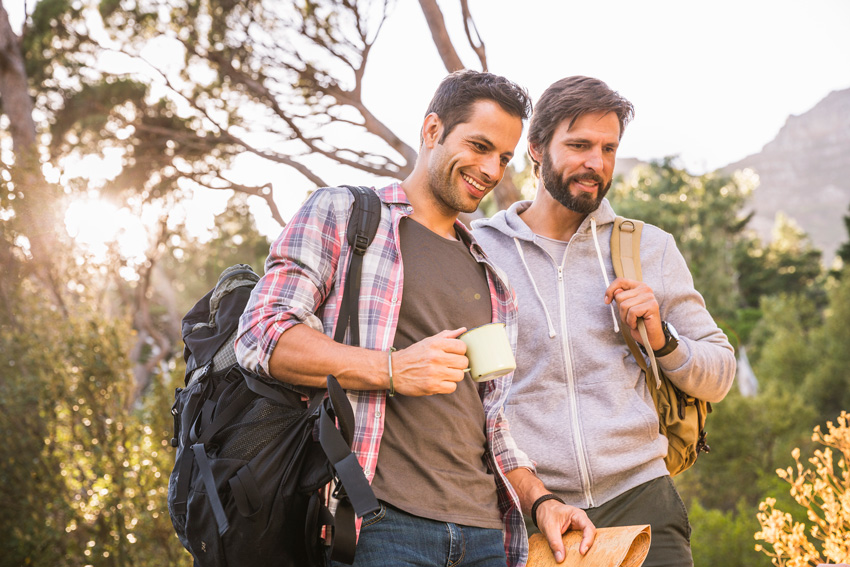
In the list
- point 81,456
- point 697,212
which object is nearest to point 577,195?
point 81,456

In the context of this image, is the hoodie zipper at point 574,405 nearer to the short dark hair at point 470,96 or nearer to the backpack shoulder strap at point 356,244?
the short dark hair at point 470,96

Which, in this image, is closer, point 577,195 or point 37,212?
point 577,195

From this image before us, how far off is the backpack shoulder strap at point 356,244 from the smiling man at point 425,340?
2 cm

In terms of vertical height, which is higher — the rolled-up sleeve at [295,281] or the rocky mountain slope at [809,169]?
the rocky mountain slope at [809,169]

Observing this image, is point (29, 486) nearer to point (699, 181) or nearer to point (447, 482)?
point (447, 482)

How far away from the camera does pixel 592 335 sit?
7.68ft

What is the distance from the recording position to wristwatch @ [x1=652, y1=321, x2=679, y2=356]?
7.10ft

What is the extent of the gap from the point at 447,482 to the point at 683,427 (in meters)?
1.04

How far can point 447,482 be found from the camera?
5.37ft

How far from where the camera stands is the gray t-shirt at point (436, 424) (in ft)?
5.23

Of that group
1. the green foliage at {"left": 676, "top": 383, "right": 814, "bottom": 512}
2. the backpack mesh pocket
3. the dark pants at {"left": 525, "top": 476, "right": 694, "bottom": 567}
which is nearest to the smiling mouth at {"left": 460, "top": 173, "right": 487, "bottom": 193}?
the backpack mesh pocket

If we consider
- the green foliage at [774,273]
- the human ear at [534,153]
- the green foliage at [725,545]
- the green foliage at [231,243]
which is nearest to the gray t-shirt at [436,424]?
the human ear at [534,153]

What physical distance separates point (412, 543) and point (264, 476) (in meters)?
0.38

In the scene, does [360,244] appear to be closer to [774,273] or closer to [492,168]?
[492,168]
